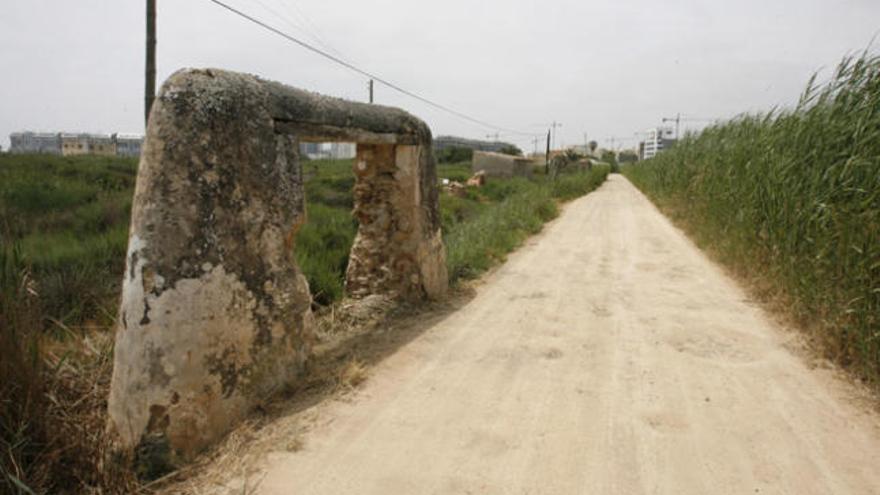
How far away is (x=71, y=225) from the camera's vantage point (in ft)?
31.8

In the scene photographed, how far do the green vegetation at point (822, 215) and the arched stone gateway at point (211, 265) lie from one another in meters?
3.85

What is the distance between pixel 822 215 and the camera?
477 cm

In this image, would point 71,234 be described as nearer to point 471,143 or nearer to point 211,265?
point 211,265

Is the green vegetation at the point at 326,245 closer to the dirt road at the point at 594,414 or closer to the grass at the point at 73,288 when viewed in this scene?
the grass at the point at 73,288

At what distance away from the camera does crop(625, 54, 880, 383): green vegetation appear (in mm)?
3963

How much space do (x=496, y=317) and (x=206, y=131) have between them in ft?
10.9

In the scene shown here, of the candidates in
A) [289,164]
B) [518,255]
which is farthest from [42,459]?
[518,255]

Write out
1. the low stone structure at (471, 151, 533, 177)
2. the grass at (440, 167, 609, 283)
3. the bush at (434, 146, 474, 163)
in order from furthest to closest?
1. the bush at (434, 146, 474, 163)
2. the low stone structure at (471, 151, 533, 177)
3. the grass at (440, 167, 609, 283)

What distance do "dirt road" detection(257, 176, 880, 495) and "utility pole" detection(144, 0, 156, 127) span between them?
4.43 meters

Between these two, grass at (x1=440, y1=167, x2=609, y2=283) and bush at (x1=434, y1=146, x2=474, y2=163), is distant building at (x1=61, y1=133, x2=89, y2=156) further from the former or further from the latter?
grass at (x1=440, y1=167, x2=609, y2=283)

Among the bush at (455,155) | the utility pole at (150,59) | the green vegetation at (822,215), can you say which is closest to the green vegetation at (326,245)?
the utility pole at (150,59)

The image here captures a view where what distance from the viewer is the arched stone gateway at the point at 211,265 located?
280 centimetres

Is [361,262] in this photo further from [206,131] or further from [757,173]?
[757,173]

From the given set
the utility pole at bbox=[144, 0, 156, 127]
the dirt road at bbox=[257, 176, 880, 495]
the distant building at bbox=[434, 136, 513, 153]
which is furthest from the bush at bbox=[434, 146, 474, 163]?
the dirt road at bbox=[257, 176, 880, 495]
